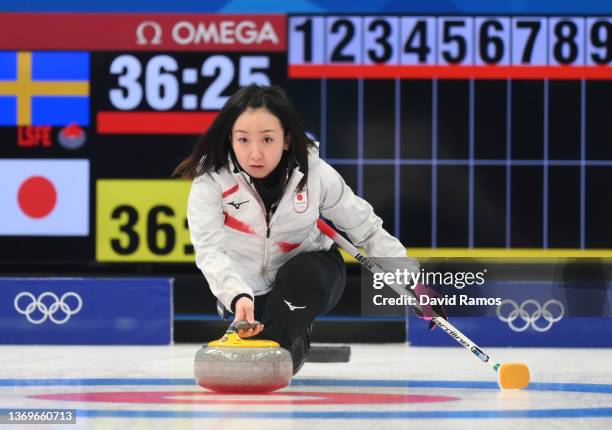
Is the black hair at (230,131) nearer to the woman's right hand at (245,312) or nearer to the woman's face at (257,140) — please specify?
the woman's face at (257,140)

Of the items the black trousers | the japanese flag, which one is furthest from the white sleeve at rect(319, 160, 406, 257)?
the japanese flag

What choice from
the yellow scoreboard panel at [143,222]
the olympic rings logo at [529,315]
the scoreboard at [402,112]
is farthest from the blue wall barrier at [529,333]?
the yellow scoreboard panel at [143,222]

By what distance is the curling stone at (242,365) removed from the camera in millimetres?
3287

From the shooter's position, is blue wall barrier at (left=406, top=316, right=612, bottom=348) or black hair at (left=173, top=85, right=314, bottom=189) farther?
blue wall barrier at (left=406, top=316, right=612, bottom=348)

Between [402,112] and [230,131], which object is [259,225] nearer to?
[230,131]

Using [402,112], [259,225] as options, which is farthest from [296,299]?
[402,112]

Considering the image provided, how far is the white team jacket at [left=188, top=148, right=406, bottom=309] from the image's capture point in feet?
11.2

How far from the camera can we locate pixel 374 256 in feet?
12.1

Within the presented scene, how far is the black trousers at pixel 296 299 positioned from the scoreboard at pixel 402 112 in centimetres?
284

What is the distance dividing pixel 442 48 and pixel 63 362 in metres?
2.80

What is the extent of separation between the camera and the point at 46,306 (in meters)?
5.82

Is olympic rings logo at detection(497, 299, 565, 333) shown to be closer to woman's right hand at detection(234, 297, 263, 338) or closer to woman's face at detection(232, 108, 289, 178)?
woman's face at detection(232, 108, 289, 178)

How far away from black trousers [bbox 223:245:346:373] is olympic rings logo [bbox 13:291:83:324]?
2.37 meters

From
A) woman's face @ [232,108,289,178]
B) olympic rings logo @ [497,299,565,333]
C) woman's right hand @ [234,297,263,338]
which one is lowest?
olympic rings logo @ [497,299,565,333]
